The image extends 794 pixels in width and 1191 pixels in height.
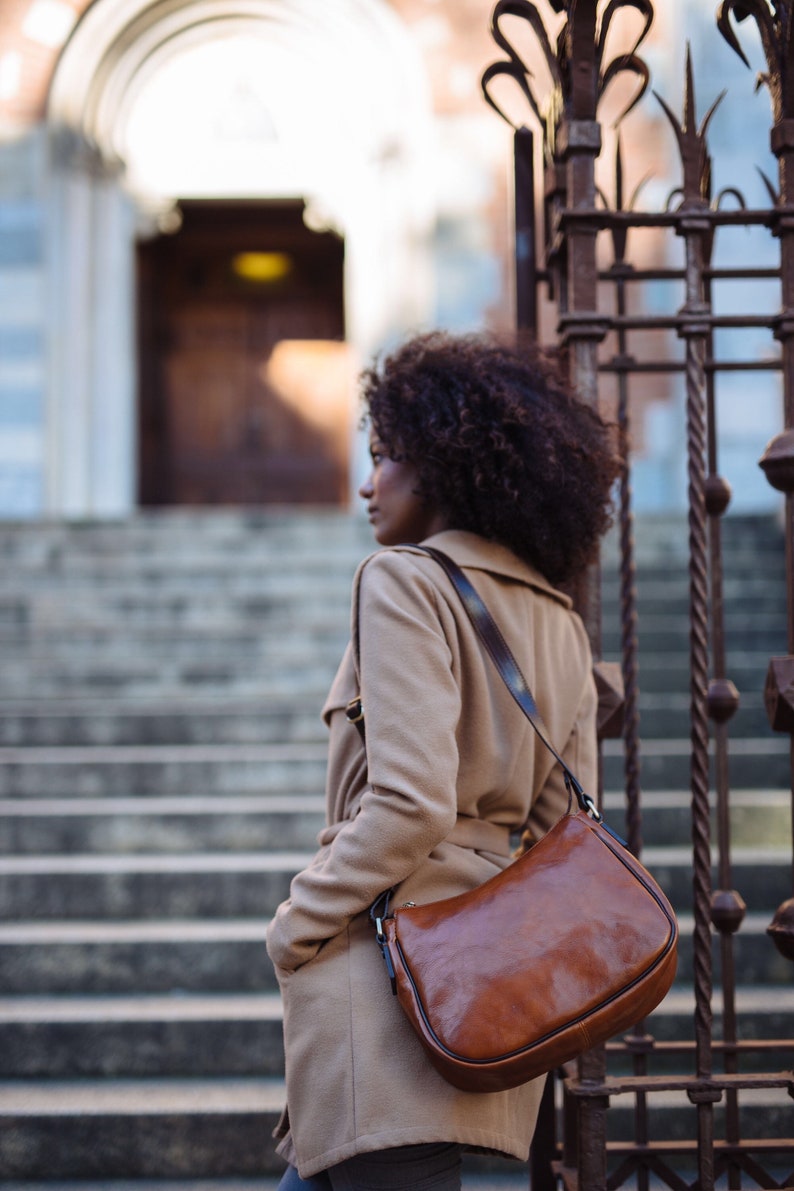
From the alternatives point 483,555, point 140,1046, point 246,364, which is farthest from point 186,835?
point 246,364

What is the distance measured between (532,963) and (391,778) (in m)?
→ 0.28

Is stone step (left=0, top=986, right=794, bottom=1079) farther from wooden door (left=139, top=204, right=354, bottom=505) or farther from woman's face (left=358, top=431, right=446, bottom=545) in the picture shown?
wooden door (left=139, top=204, right=354, bottom=505)

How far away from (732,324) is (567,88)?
535 mm

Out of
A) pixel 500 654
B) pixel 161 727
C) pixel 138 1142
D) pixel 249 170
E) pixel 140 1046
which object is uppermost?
pixel 249 170

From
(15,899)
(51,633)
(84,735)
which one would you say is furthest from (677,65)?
(15,899)

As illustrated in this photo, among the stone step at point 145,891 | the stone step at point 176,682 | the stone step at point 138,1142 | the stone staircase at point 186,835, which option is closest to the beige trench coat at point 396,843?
the stone step at point 138,1142

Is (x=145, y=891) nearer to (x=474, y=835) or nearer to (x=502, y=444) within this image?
(x=474, y=835)

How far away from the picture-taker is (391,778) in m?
1.36

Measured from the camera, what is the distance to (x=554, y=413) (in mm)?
1634

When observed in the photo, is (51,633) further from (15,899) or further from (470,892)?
(470,892)

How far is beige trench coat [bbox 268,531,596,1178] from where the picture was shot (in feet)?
4.47

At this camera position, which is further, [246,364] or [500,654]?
[246,364]

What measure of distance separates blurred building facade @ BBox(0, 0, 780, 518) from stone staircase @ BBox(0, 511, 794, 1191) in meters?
3.19

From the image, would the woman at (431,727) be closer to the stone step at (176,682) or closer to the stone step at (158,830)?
the stone step at (158,830)
